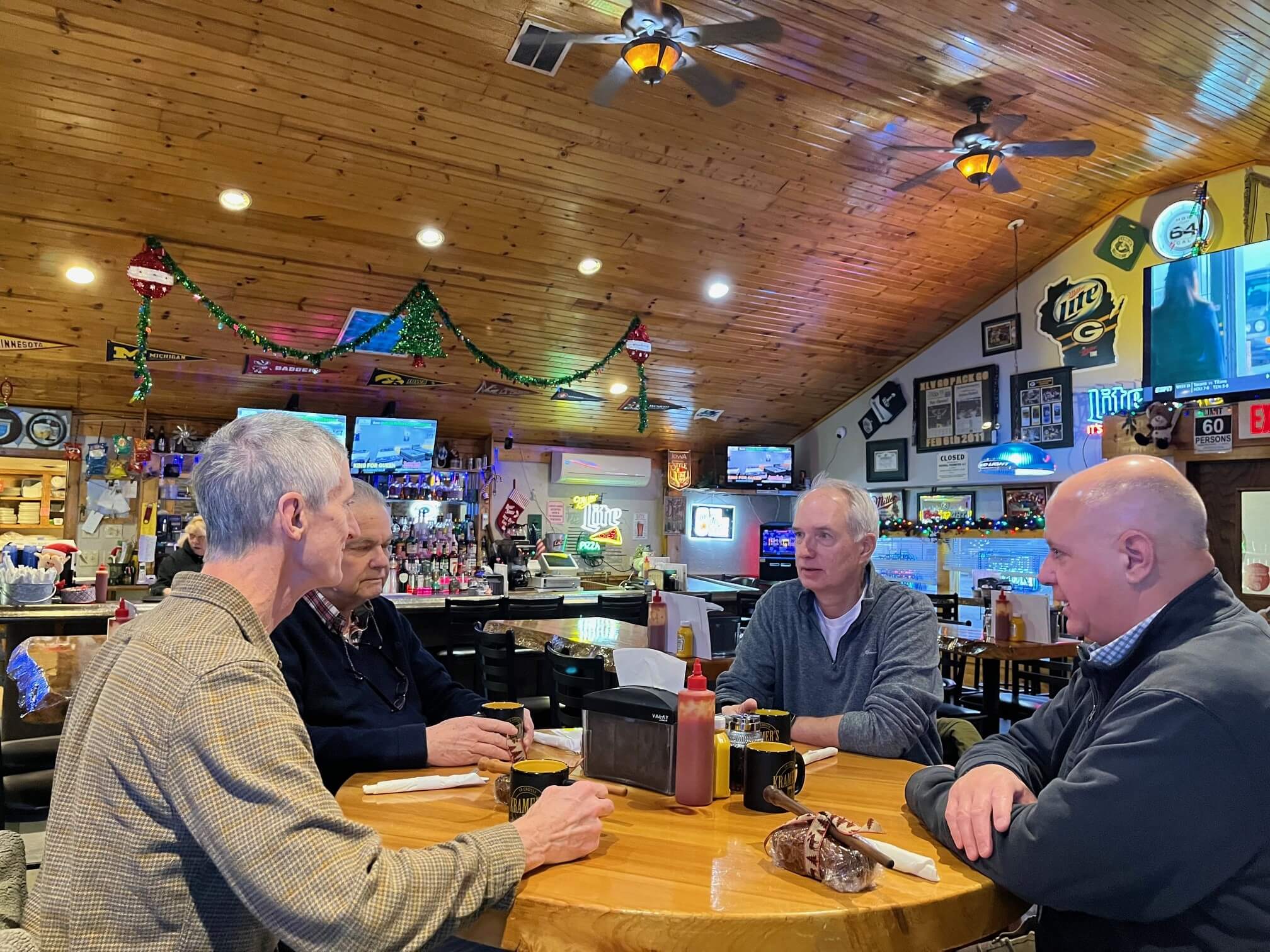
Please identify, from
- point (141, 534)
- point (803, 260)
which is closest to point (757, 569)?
point (803, 260)

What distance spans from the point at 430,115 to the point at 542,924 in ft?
16.9

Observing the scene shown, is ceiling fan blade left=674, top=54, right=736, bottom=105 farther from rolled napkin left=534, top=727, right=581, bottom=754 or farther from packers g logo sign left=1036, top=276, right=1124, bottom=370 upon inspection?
packers g logo sign left=1036, top=276, right=1124, bottom=370

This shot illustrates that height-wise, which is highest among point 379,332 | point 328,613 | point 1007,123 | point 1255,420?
point 1007,123

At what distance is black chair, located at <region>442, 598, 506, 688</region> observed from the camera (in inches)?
225

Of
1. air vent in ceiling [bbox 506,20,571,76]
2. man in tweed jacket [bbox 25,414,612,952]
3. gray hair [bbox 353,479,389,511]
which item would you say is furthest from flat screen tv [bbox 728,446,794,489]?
man in tweed jacket [bbox 25,414,612,952]

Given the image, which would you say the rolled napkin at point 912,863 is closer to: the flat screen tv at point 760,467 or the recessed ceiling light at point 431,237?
the recessed ceiling light at point 431,237

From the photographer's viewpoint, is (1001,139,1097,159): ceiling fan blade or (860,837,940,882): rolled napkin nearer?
(860,837,940,882): rolled napkin

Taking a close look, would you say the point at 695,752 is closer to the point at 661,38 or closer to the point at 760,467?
the point at 661,38

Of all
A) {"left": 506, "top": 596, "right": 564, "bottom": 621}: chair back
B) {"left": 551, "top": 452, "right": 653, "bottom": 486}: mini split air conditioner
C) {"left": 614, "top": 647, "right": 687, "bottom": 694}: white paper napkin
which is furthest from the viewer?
{"left": 551, "top": 452, "right": 653, "bottom": 486}: mini split air conditioner

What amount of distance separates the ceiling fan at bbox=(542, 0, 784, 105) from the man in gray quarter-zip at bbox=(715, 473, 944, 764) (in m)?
2.34

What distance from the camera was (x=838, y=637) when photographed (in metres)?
2.43

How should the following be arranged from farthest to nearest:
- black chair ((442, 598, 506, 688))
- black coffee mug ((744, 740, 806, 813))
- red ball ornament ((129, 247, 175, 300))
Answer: black chair ((442, 598, 506, 688))
red ball ornament ((129, 247, 175, 300))
black coffee mug ((744, 740, 806, 813))

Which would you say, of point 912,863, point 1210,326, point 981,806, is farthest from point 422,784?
point 1210,326

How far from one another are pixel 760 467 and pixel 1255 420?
5438 millimetres
